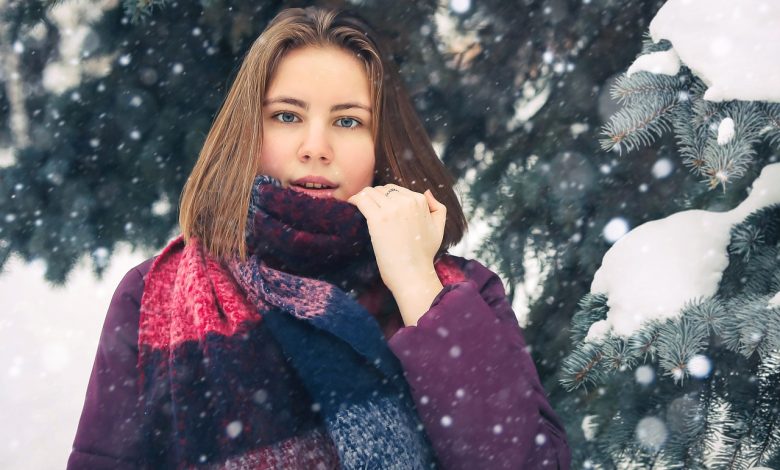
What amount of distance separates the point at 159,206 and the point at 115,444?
131 centimetres

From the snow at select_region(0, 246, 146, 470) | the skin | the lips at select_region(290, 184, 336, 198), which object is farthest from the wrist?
the snow at select_region(0, 246, 146, 470)

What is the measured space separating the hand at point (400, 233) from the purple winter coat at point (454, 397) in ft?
0.37

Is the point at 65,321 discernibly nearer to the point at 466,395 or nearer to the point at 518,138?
the point at 518,138

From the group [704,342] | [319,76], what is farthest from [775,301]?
[319,76]

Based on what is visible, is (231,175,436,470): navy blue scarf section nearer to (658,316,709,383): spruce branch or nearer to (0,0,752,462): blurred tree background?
(658,316,709,383): spruce branch

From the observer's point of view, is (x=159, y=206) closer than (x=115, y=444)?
No

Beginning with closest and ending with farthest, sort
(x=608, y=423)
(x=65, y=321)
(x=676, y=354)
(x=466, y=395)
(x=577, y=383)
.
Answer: (x=466, y=395), (x=676, y=354), (x=577, y=383), (x=608, y=423), (x=65, y=321)

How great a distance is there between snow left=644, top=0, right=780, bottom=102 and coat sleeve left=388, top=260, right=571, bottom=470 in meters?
0.72

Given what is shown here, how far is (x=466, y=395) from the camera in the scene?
1.47 meters

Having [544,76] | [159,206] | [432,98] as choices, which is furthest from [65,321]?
[544,76]

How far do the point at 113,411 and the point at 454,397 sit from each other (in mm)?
789

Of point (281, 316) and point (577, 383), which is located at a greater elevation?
point (281, 316)

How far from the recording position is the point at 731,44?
1.44 meters

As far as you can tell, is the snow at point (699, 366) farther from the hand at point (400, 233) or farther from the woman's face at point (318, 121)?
the woman's face at point (318, 121)
